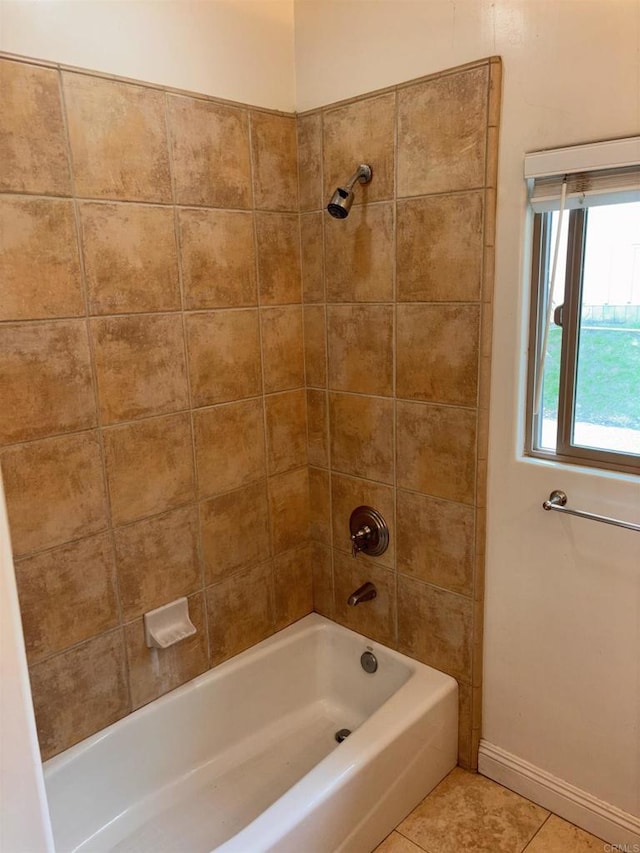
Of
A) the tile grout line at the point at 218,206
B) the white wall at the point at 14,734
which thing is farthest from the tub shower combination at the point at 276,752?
the white wall at the point at 14,734

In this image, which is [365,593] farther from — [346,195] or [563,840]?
[346,195]

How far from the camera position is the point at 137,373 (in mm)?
1661

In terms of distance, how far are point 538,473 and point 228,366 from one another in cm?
96

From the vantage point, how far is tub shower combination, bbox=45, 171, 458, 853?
5.12 feet

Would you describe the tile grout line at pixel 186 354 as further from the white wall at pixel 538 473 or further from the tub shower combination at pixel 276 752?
the white wall at pixel 538 473

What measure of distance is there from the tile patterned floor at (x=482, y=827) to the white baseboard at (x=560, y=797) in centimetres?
2

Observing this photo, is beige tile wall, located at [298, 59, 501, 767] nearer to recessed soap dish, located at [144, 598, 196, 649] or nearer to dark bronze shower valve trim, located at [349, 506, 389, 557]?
dark bronze shower valve trim, located at [349, 506, 389, 557]

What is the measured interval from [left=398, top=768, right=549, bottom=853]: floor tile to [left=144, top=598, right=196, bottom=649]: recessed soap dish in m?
0.84

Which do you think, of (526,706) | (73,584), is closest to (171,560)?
(73,584)

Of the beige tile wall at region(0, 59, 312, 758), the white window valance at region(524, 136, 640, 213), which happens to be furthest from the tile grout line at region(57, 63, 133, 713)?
the white window valance at region(524, 136, 640, 213)

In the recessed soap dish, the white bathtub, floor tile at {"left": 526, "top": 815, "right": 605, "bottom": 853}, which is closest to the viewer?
the white bathtub

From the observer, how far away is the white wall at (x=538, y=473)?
1.39 m

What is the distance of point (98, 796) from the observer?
1.70 meters

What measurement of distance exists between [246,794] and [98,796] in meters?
0.43
